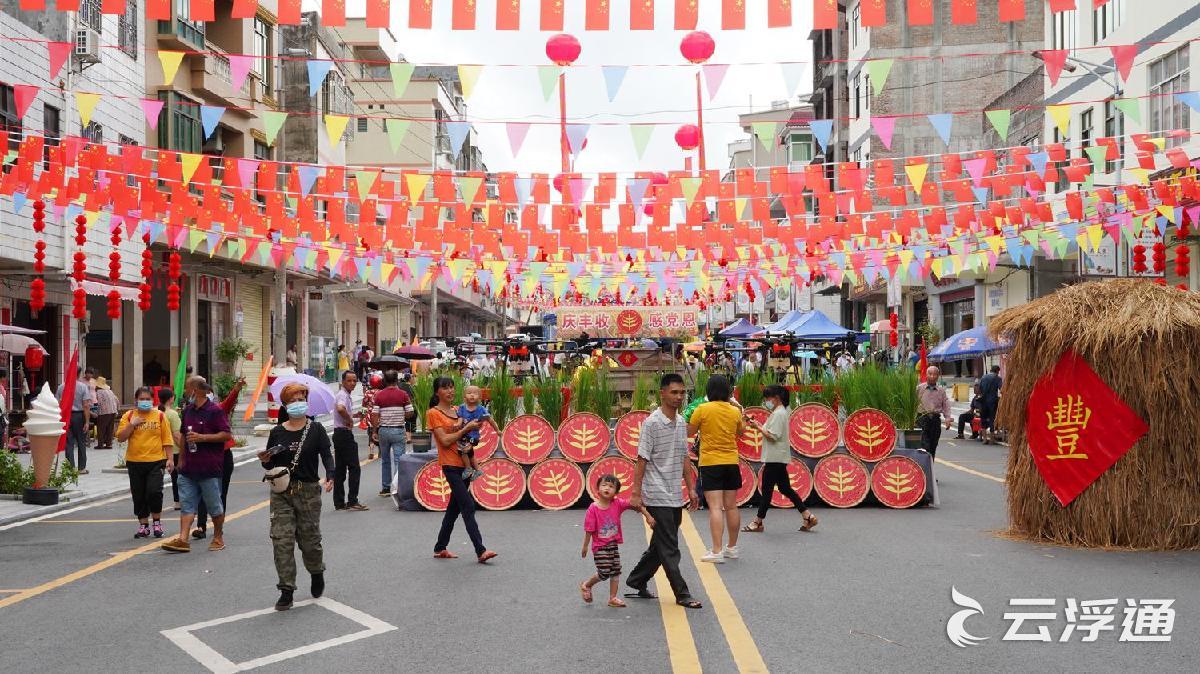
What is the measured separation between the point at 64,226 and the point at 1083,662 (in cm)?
2301

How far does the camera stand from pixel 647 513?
8.12m

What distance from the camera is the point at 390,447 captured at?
49.9ft

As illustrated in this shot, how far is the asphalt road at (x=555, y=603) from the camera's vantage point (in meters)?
6.44

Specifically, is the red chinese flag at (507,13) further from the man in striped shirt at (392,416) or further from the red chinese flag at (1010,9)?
the man in striped shirt at (392,416)

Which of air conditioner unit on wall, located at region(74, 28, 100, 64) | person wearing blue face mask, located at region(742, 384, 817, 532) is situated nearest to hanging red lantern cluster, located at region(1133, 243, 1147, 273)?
person wearing blue face mask, located at region(742, 384, 817, 532)

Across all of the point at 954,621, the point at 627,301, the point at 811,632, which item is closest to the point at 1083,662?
the point at 954,621

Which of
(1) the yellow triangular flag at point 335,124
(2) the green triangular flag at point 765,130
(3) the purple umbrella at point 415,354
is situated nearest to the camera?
(1) the yellow triangular flag at point 335,124

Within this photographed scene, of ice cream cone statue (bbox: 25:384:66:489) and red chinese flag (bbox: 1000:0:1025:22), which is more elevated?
red chinese flag (bbox: 1000:0:1025:22)

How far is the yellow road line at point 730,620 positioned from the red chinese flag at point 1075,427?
3387 mm

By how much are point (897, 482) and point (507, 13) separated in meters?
7.40

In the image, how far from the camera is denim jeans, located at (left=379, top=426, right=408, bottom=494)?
14.9 metres

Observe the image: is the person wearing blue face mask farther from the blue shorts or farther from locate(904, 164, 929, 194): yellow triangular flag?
locate(904, 164, 929, 194): yellow triangular flag

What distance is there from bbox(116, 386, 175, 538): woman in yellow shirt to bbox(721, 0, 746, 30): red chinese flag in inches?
270

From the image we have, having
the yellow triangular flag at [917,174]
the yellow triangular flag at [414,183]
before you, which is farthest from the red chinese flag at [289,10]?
the yellow triangular flag at [917,174]
